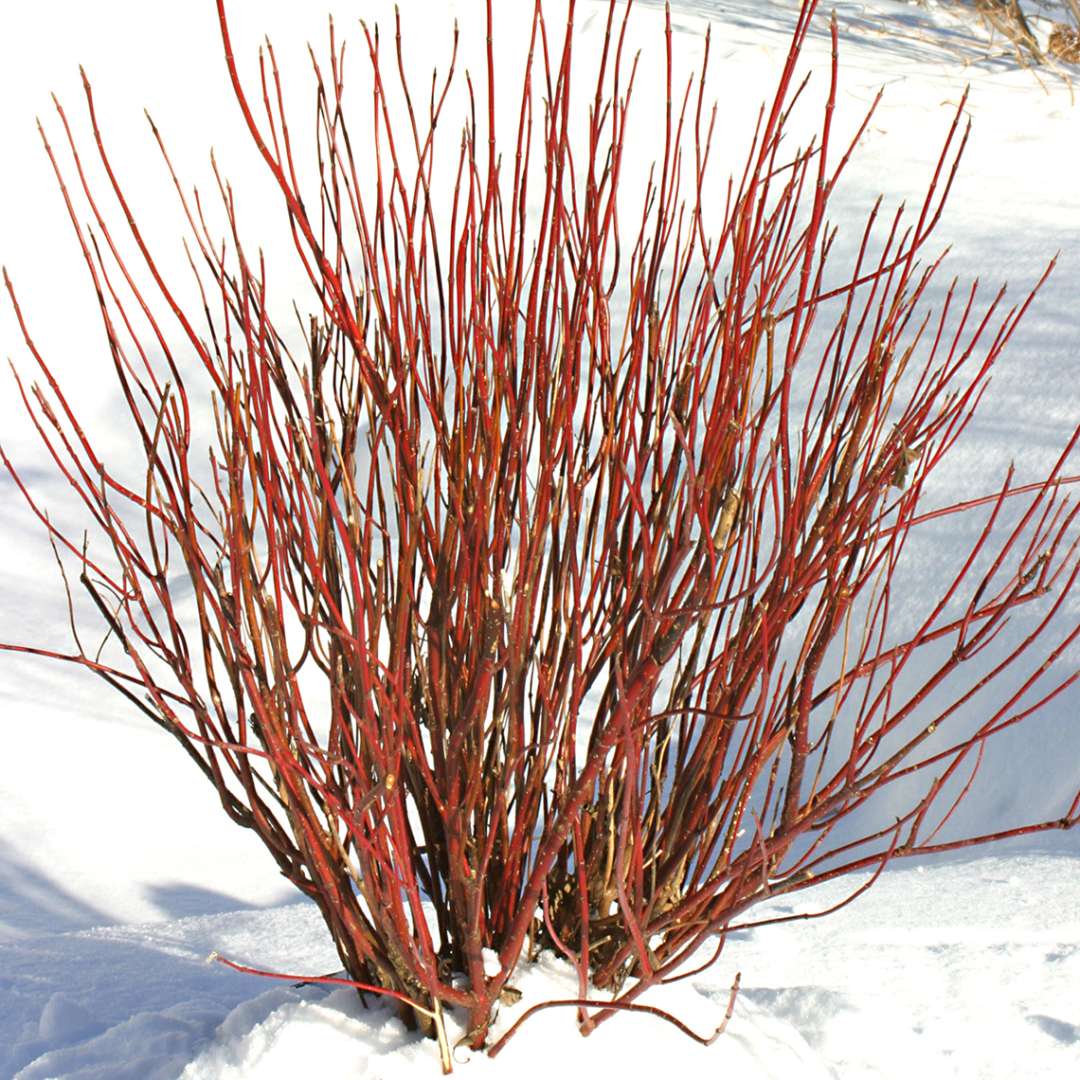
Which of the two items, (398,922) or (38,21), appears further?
(38,21)

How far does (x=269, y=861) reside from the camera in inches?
115

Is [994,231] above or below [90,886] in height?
above

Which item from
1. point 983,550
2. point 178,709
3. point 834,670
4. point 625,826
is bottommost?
point 178,709

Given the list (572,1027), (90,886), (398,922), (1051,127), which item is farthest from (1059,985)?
(1051,127)

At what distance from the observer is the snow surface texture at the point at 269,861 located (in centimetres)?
144

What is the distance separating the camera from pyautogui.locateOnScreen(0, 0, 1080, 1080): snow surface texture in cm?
144

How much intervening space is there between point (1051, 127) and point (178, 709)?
415 centimetres

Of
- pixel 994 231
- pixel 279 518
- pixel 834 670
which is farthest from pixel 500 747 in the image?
pixel 994 231

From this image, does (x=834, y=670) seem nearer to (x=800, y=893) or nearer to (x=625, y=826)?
(x=800, y=893)

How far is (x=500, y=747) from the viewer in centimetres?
132

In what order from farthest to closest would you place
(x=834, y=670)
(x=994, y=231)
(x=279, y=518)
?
(x=994, y=231), (x=834, y=670), (x=279, y=518)

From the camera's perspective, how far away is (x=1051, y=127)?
17.0 feet

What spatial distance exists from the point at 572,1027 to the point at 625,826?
302 mm

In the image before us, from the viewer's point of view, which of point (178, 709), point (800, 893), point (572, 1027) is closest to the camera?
point (572, 1027)
